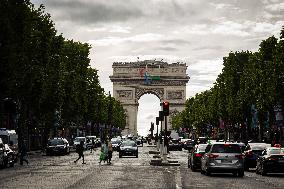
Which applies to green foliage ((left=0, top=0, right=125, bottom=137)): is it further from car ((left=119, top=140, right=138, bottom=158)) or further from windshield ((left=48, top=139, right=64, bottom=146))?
car ((left=119, top=140, right=138, bottom=158))

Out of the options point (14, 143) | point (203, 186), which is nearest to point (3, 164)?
point (14, 143)

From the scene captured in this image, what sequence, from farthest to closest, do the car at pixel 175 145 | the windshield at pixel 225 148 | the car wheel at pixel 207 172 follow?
the car at pixel 175 145, the car wheel at pixel 207 172, the windshield at pixel 225 148

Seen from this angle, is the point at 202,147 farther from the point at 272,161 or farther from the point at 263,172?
the point at 272,161

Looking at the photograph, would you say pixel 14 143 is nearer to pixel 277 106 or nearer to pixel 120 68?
pixel 277 106

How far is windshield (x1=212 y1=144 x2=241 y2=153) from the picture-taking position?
36.5m

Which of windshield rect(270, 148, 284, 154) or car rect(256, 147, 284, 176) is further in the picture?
windshield rect(270, 148, 284, 154)

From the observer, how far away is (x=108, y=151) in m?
54.7

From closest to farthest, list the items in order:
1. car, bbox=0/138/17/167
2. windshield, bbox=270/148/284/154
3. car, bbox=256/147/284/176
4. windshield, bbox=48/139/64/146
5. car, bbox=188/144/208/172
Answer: car, bbox=256/147/284/176, windshield, bbox=270/148/284/154, car, bbox=188/144/208/172, car, bbox=0/138/17/167, windshield, bbox=48/139/64/146

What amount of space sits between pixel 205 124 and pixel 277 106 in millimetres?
76008

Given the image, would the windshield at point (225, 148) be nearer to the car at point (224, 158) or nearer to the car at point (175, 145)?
the car at point (224, 158)

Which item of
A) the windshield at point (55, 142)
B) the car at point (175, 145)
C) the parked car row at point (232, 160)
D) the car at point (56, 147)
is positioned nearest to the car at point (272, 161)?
the parked car row at point (232, 160)

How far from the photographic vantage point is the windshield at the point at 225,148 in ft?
120

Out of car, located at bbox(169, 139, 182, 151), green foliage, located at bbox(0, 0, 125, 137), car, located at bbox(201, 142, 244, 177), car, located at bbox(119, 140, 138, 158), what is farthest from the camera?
car, located at bbox(169, 139, 182, 151)

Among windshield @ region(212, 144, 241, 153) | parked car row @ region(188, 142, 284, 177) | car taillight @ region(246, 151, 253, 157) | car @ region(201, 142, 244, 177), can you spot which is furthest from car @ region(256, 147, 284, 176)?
car taillight @ region(246, 151, 253, 157)
